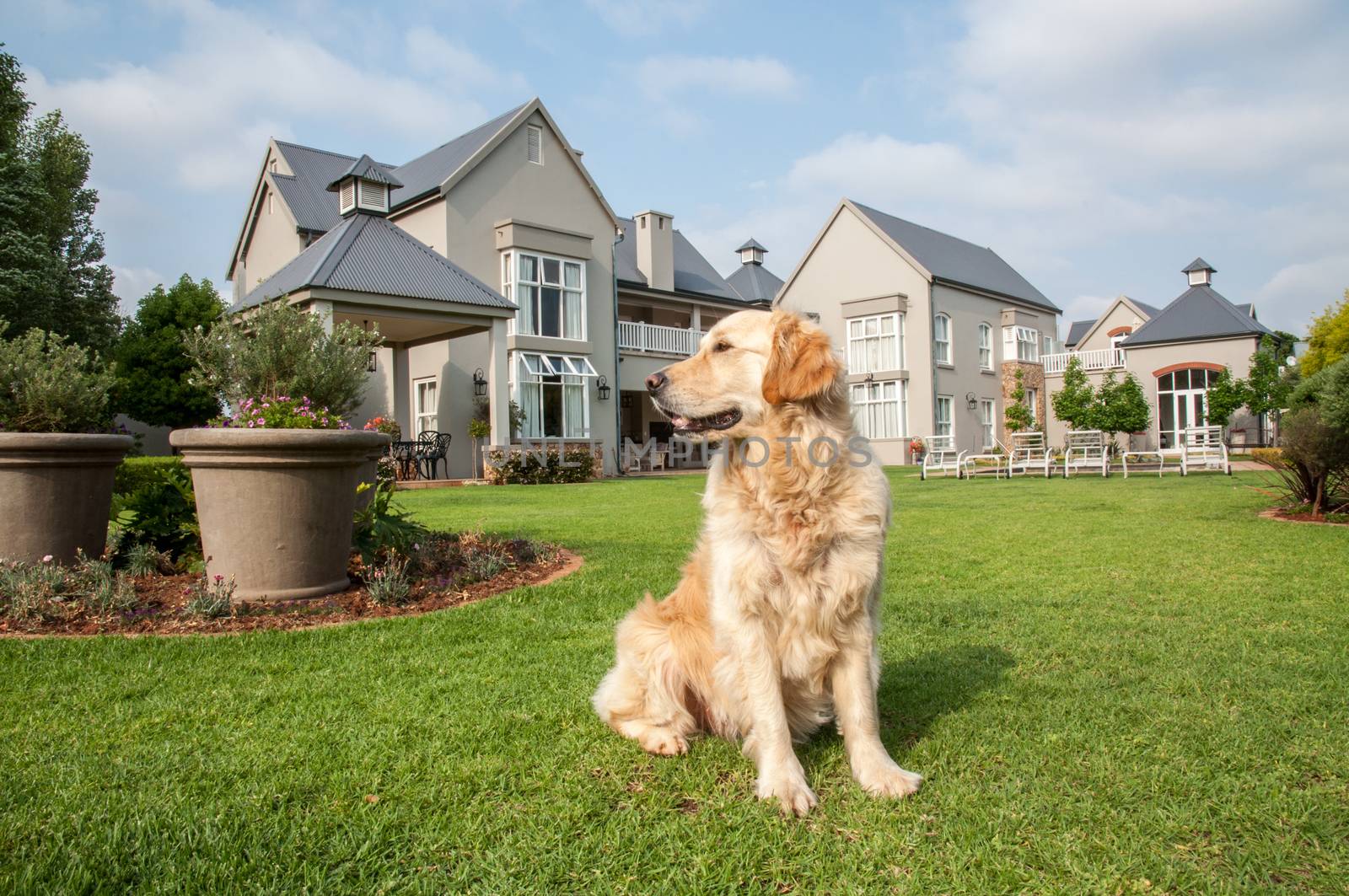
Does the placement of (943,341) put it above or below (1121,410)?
above

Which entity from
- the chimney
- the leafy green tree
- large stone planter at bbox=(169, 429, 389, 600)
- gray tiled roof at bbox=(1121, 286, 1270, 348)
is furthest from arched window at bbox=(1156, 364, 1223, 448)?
large stone planter at bbox=(169, 429, 389, 600)

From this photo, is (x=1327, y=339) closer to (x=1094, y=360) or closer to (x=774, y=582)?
(x=1094, y=360)

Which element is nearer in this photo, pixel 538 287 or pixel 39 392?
pixel 39 392

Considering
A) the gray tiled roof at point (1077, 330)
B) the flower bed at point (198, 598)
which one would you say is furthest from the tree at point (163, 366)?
the gray tiled roof at point (1077, 330)

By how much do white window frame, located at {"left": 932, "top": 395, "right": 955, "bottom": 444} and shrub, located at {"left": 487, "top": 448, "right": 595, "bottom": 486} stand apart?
16116 mm

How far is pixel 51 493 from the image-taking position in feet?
16.2

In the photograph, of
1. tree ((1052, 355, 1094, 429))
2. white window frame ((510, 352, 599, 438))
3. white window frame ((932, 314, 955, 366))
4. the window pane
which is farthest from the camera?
tree ((1052, 355, 1094, 429))

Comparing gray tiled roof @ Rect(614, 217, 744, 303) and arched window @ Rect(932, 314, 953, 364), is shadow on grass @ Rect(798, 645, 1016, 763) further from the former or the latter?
arched window @ Rect(932, 314, 953, 364)

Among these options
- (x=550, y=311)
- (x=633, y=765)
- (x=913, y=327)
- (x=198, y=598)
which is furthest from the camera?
(x=913, y=327)

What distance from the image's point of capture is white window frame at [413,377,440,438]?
792 inches

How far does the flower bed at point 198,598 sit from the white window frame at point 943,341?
87.6 feet

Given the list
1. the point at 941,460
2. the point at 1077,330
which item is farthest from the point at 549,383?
the point at 1077,330

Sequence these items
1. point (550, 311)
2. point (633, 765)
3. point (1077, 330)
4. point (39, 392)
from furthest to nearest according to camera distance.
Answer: point (1077, 330) → point (550, 311) → point (39, 392) → point (633, 765)

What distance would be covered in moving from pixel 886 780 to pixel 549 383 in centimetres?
1964
